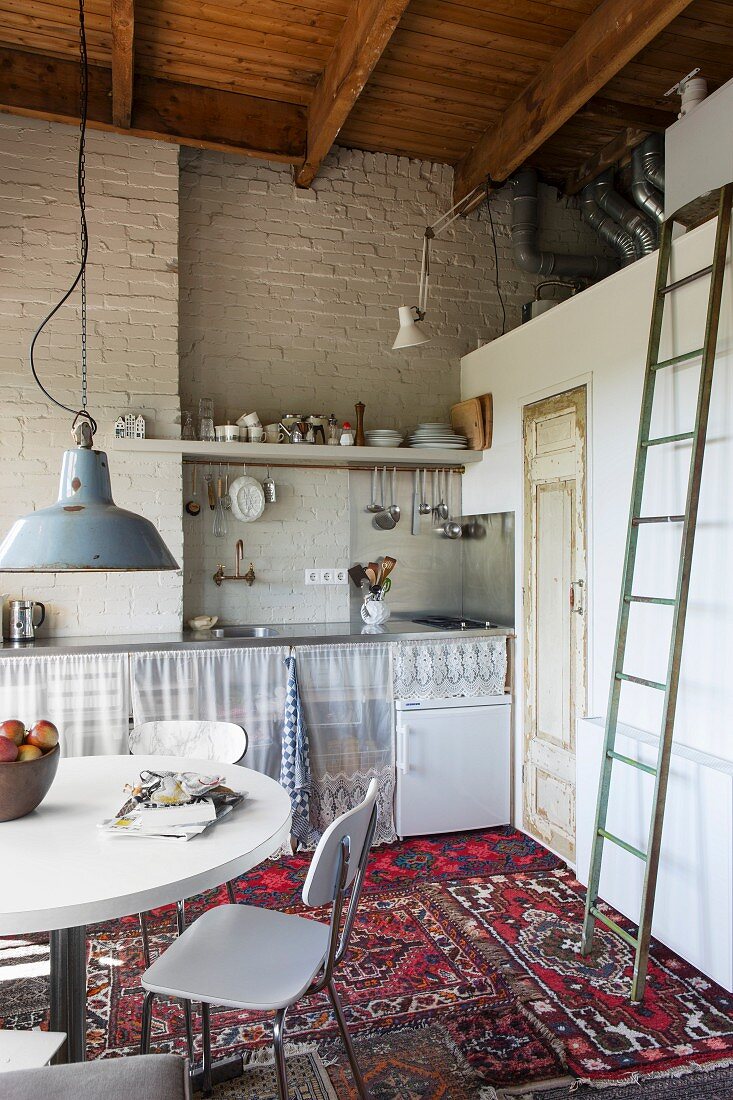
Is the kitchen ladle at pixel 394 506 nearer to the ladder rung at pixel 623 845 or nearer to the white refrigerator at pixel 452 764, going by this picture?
the white refrigerator at pixel 452 764

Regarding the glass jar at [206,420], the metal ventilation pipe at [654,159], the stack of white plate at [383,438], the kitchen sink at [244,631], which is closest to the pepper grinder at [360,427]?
the stack of white plate at [383,438]

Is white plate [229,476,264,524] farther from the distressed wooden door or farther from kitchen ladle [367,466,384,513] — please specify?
the distressed wooden door

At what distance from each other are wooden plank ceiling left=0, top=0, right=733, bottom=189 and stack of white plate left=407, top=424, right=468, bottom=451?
4.71 ft

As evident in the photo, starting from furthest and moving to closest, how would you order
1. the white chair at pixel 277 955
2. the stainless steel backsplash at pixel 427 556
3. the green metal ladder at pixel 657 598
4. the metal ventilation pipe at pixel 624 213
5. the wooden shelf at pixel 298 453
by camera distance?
the stainless steel backsplash at pixel 427 556
the metal ventilation pipe at pixel 624 213
the wooden shelf at pixel 298 453
the green metal ladder at pixel 657 598
the white chair at pixel 277 955

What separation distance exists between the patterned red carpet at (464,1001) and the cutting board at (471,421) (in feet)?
7.54

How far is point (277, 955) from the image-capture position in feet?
6.38

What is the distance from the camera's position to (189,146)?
4.24 metres

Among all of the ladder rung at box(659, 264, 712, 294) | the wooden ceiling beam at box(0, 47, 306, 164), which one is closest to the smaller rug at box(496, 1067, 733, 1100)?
the ladder rung at box(659, 264, 712, 294)

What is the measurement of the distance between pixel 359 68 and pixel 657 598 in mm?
2519

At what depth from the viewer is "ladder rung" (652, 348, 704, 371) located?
8.96 feet

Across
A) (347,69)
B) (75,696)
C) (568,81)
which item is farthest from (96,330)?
(568,81)

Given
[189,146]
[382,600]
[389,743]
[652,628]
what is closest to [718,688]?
[652,628]

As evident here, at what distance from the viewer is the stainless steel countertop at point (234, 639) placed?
3.53m

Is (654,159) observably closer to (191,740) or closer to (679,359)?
(679,359)
